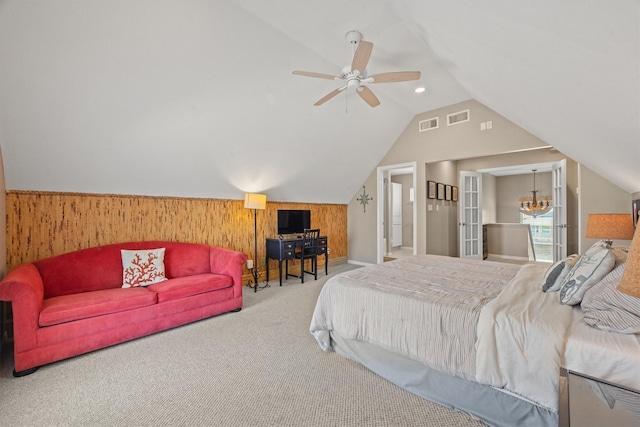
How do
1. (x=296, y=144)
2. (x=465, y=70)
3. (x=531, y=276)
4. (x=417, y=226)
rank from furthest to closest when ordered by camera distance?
(x=417, y=226) → (x=296, y=144) → (x=465, y=70) → (x=531, y=276)

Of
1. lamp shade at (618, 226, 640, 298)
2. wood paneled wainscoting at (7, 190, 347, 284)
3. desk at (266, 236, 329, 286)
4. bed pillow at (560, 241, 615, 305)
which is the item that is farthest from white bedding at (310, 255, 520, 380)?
wood paneled wainscoting at (7, 190, 347, 284)

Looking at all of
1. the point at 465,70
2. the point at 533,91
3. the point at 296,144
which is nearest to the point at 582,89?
the point at 533,91

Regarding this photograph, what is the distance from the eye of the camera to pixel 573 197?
4.78 meters

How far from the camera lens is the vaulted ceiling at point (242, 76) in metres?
1.47

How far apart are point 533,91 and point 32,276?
435cm

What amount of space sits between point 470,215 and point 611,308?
5.05 m

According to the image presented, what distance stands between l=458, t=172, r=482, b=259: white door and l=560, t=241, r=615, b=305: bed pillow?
14.4 ft

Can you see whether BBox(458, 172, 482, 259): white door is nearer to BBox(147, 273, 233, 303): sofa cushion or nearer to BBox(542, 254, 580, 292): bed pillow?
BBox(542, 254, 580, 292): bed pillow

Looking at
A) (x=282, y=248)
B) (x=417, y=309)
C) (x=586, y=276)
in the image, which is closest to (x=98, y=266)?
(x=282, y=248)

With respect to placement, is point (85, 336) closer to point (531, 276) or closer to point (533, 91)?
point (531, 276)

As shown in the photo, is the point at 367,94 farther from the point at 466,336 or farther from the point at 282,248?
the point at 282,248

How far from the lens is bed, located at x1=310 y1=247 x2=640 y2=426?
1.40 m

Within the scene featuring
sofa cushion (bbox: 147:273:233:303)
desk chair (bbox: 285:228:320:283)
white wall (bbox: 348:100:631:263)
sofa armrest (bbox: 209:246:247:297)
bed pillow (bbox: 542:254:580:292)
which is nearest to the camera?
bed pillow (bbox: 542:254:580:292)

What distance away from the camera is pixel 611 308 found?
1378 millimetres
